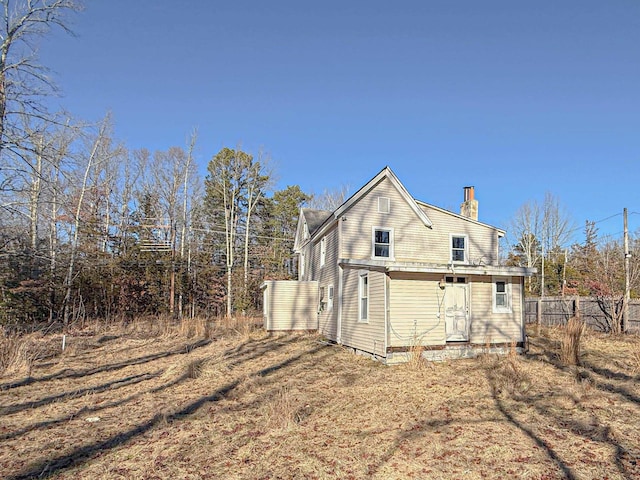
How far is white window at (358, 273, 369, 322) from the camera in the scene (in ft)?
45.5

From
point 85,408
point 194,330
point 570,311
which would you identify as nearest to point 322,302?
point 194,330

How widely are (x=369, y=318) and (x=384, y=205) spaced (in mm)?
5934

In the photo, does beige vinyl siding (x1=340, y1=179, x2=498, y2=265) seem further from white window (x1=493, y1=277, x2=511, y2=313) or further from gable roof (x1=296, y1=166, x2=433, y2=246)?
white window (x1=493, y1=277, x2=511, y2=313)

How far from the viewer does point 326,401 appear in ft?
26.9

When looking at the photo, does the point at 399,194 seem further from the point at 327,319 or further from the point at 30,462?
the point at 30,462

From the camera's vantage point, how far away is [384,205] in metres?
17.6

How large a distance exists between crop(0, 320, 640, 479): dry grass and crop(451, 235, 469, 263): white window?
6997mm

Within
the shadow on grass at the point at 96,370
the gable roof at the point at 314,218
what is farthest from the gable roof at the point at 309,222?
the shadow on grass at the point at 96,370

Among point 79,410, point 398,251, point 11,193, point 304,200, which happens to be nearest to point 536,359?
point 398,251

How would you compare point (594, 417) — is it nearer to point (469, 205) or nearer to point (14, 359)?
point (14, 359)

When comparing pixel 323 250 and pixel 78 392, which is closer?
pixel 78 392

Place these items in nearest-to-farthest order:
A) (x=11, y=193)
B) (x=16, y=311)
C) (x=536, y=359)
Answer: (x=11, y=193) < (x=536, y=359) < (x=16, y=311)

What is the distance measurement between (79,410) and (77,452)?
2.29 m

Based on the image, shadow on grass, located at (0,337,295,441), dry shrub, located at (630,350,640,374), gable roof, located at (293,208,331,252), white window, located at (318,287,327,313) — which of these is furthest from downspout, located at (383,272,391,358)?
gable roof, located at (293,208,331,252)
